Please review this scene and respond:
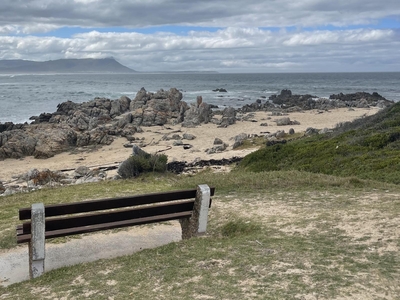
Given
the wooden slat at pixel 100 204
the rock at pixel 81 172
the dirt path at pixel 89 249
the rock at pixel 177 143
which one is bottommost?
the rock at pixel 81 172

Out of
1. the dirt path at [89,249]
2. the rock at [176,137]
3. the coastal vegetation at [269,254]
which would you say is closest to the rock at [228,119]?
the rock at [176,137]

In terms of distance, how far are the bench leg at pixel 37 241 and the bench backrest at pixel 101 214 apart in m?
0.08

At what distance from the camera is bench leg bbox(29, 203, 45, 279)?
520cm

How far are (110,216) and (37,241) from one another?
937mm

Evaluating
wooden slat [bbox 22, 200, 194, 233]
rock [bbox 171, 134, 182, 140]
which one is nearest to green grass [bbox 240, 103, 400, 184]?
wooden slat [bbox 22, 200, 194, 233]

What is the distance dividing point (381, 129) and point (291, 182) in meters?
8.92

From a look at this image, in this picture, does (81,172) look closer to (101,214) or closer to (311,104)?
(101,214)

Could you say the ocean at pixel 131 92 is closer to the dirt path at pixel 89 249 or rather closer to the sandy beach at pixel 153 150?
the sandy beach at pixel 153 150

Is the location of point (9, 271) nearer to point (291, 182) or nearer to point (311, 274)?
point (311, 274)

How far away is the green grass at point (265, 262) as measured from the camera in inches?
178

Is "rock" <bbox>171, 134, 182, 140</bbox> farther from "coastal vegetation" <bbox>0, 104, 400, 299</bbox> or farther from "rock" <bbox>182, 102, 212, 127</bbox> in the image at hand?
"coastal vegetation" <bbox>0, 104, 400, 299</bbox>

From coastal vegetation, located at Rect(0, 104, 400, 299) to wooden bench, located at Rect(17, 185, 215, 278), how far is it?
34 centimetres

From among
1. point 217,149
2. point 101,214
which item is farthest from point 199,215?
point 217,149

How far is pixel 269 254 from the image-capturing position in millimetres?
5473
